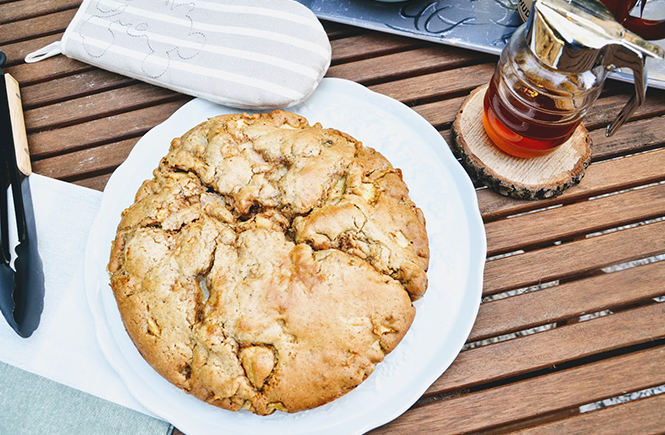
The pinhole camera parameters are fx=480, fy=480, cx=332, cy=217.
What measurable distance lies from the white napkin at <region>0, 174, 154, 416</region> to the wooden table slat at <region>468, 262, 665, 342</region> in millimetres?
803

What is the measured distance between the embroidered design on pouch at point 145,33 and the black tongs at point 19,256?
1.03 feet

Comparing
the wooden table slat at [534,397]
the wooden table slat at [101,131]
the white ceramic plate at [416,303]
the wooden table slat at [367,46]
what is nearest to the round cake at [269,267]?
the white ceramic plate at [416,303]

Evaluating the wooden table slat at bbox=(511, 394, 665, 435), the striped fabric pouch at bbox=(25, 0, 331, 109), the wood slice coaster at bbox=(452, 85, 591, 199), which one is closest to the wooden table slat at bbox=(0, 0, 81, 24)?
the striped fabric pouch at bbox=(25, 0, 331, 109)

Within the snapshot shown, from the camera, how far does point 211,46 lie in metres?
1.32

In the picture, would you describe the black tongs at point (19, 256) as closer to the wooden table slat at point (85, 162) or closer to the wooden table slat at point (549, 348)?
the wooden table slat at point (85, 162)

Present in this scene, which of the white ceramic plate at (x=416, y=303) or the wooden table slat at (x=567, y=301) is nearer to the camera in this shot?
→ the white ceramic plate at (x=416, y=303)

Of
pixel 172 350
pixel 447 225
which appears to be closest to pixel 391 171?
pixel 447 225

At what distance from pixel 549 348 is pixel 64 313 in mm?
1128

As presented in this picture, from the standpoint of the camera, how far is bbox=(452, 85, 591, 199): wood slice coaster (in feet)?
3.86

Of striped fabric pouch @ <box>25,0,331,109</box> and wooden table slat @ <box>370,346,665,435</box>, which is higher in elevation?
striped fabric pouch @ <box>25,0,331,109</box>

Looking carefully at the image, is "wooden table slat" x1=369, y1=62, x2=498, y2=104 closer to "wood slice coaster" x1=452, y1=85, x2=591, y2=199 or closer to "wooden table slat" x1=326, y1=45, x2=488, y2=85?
"wooden table slat" x1=326, y1=45, x2=488, y2=85

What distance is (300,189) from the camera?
38.4 inches

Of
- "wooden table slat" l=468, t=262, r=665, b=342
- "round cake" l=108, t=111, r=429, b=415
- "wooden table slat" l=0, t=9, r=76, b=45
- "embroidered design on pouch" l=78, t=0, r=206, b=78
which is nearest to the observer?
"round cake" l=108, t=111, r=429, b=415

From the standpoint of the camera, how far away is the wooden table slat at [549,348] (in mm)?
1072
